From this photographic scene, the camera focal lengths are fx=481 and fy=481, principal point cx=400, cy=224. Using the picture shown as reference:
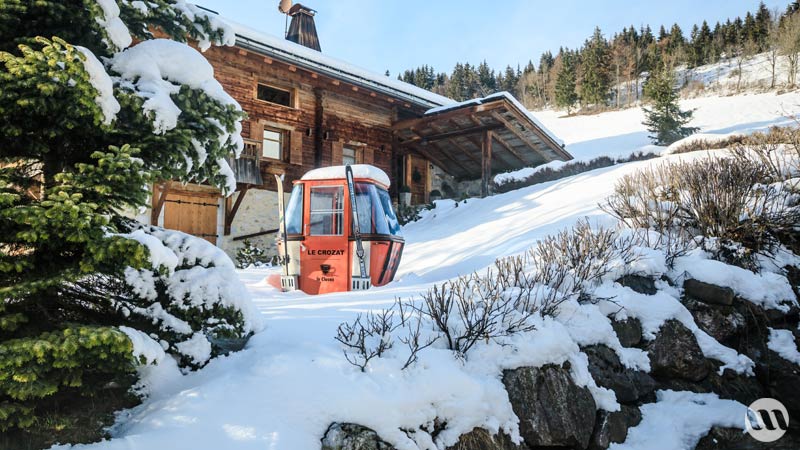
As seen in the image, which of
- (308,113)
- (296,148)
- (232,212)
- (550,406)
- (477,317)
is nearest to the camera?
(550,406)

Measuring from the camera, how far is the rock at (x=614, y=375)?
4.76 m

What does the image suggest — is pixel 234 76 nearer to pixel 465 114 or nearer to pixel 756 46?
pixel 465 114

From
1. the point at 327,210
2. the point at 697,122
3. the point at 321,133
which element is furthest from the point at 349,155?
the point at 697,122

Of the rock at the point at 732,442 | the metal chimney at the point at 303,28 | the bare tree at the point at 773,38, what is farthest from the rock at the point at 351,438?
the bare tree at the point at 773,38

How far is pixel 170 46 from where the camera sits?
11.6 feet

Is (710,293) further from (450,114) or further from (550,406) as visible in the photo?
(450,114)

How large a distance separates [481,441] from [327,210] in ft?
17.6

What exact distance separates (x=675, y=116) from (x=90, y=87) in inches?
1186

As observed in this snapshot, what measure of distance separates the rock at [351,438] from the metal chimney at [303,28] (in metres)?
21.3

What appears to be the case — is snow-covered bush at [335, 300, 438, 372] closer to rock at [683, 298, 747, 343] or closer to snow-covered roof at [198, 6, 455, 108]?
rock at [683, 298, 747, 343]

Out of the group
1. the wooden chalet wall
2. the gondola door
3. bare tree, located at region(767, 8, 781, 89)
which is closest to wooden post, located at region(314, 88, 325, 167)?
the wooden chalet wall

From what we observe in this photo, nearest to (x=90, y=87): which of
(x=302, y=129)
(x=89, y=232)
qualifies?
(x=89, y=232)

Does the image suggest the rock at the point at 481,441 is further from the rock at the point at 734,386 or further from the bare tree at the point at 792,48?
the bare tree at the point at 792,48

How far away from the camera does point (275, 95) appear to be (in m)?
16.5
